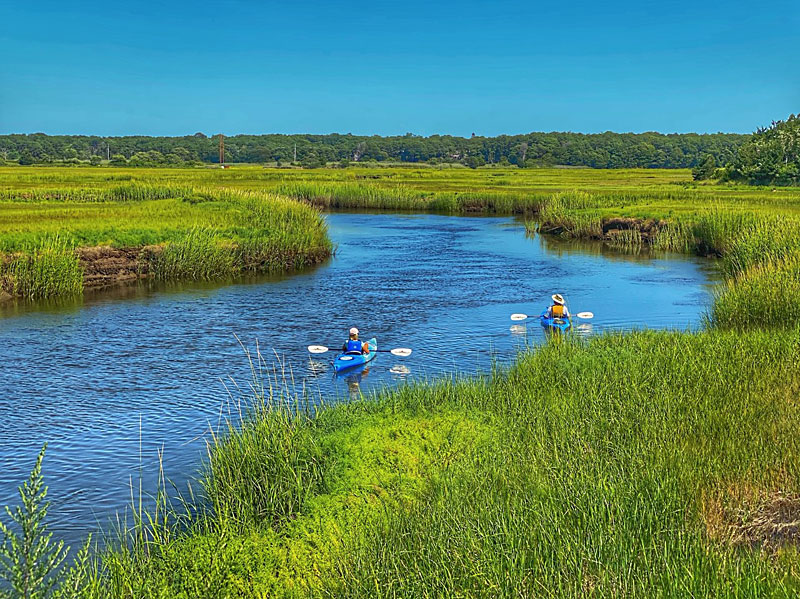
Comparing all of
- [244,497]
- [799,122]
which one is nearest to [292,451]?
[244,497]

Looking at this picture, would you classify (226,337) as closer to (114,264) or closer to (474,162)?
(114,264)

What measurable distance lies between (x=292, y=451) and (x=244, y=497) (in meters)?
0.90

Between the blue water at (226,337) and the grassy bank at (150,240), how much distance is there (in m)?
1.19

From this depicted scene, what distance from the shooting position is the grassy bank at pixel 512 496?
7.72 m

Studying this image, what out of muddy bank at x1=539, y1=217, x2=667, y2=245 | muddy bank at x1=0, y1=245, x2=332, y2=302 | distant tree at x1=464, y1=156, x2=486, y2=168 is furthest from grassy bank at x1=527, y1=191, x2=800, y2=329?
distant tree at x1=464, y1=156, x2=486, y2=168

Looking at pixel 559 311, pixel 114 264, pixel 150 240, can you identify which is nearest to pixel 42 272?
pixel 114 264

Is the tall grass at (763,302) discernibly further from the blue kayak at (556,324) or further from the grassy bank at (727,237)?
the blue kayak at (556,324)

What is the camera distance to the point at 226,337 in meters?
23.0

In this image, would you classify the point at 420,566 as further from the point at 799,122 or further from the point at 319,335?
the point at 799,122

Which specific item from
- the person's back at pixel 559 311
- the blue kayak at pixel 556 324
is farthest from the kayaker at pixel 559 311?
the blue kayak at pixel 556 324

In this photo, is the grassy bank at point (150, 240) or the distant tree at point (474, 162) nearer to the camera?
the grassy bank at point (150, 240)

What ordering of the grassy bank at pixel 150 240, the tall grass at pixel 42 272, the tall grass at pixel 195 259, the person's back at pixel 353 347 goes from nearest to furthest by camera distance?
the person's back at pixel 353 347 → the tall grass at pixel 42 272 → the grassy bank at pixel 150 240 → the tall grass at pixel 195 259

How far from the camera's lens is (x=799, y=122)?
246 feet

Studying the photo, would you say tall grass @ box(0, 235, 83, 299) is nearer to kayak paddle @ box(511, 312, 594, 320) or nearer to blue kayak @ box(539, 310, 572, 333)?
kayak paddle @ box(511, 312, 594, 320)
